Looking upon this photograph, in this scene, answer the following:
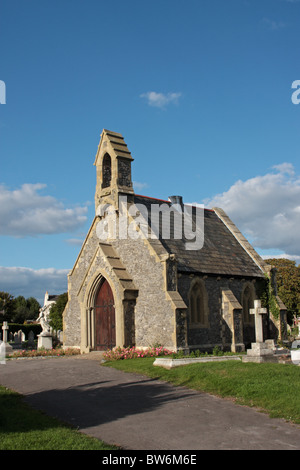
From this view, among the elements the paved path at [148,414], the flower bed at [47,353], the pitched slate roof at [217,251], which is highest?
the pitched slate roof at [217,251]

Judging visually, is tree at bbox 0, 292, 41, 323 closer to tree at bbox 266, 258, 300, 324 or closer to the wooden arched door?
tree at bbox 266, 258, 300, 324

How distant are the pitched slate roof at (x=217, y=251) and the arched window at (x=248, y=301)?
0.90 metres

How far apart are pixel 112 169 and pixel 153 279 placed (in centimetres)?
733

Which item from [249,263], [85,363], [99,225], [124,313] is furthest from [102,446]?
[249,263]

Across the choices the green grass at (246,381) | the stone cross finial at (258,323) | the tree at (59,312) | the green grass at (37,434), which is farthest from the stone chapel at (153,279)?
the tree at (59,312)

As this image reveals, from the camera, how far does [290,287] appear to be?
51.8 metres

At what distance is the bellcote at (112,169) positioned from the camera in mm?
25625

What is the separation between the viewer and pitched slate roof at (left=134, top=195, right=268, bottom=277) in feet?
79.7

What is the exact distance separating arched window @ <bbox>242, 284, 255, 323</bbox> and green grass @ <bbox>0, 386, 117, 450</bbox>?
60.1ft

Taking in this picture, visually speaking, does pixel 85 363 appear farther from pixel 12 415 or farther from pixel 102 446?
Result: pixel 102 446

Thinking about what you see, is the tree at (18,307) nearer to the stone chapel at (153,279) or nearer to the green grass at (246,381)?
the stone chapel at (153,279)

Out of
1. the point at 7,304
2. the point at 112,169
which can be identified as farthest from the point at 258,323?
the point at 7,304

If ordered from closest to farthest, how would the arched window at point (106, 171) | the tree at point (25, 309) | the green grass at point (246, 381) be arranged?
1. the green grass at point (246, 381)
2. the arched window at point (106, 171)
3. the tree at point (25, 309)

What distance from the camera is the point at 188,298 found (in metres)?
23.4
